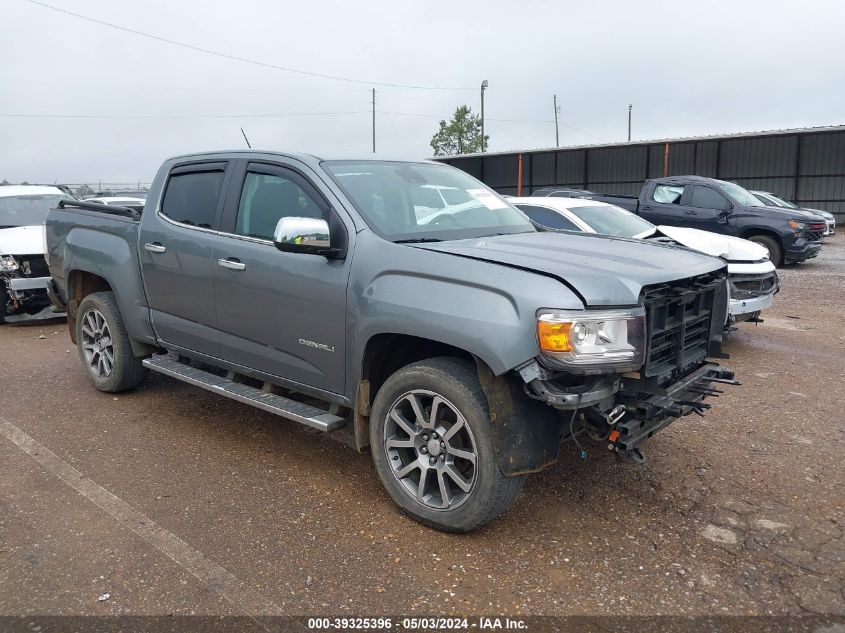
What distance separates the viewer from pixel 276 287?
13.6 ft

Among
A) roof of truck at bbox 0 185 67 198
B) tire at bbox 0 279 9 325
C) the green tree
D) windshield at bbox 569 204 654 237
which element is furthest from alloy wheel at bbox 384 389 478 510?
the green tree

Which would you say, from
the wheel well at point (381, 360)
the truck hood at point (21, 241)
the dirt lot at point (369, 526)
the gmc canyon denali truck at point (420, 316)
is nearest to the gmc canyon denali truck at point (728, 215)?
the dirt lot at point (369, 526)

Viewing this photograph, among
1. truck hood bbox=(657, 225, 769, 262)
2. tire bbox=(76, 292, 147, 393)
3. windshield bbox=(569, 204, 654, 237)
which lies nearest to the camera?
tire bbox=(76, 292, 147, 393)

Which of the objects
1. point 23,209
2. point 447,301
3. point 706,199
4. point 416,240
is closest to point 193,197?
point 416,240

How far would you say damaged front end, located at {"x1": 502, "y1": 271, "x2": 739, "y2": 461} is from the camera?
10.1ft

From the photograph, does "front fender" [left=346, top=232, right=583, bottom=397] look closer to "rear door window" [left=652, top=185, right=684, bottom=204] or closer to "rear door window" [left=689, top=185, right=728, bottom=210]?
"rear door window" [left=652, top=185, right=684, bottom=204]

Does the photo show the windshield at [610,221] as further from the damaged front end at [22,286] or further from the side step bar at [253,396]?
the damaged front end at [22,286]

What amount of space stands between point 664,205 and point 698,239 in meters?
5.68

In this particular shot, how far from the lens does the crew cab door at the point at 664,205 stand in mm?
13586

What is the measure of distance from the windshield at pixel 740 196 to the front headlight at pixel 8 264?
12.2m

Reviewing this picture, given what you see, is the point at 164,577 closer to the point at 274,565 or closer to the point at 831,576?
the point at 274,565

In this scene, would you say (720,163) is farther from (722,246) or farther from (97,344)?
(97,344)

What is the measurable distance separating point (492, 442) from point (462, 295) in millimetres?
702

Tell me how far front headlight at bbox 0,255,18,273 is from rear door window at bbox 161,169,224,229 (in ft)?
15.9
